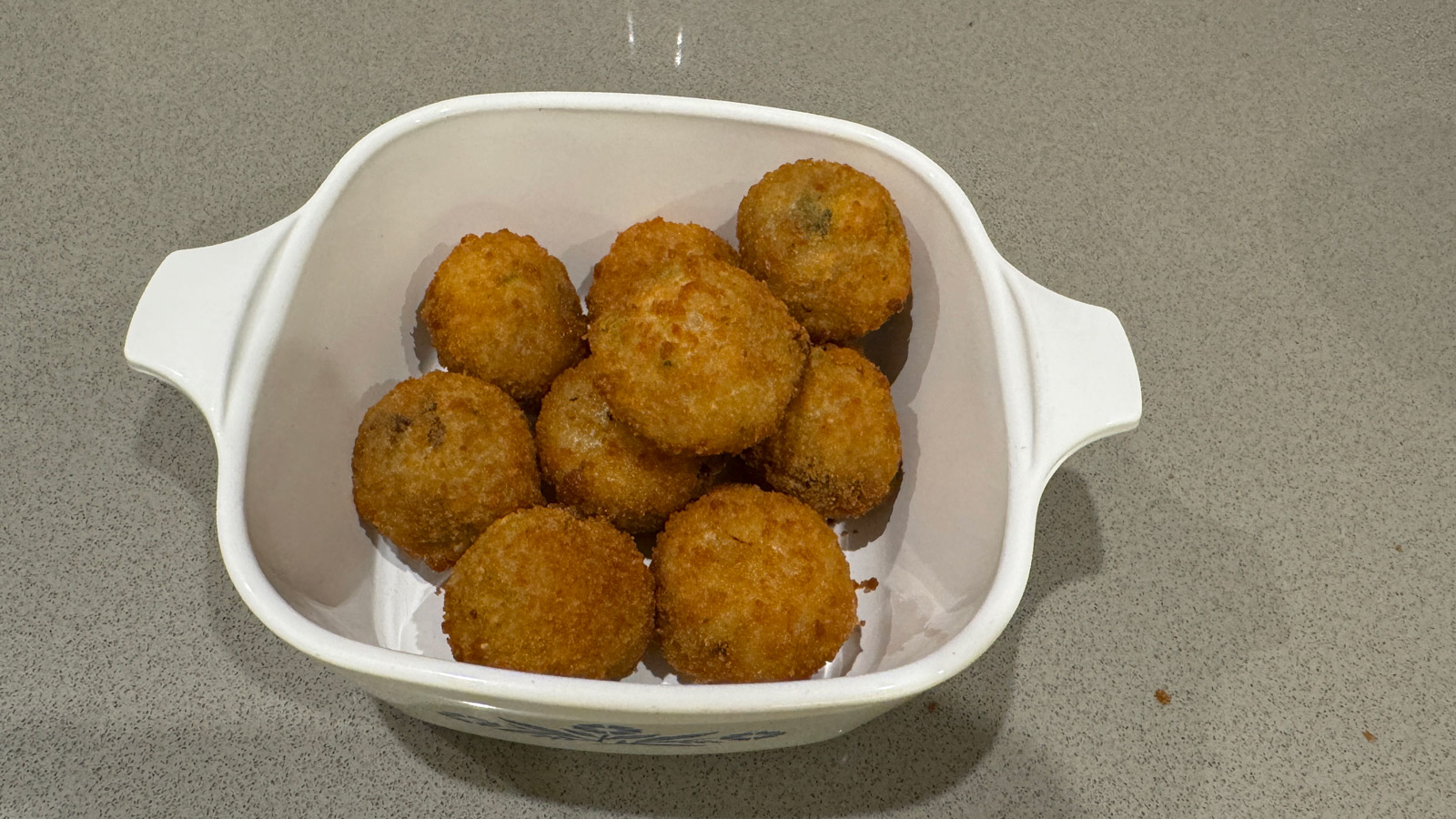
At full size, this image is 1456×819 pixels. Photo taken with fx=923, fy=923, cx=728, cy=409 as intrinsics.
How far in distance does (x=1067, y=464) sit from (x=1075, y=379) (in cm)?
40

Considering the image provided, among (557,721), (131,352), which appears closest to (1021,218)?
(557,721)

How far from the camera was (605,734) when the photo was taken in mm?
770

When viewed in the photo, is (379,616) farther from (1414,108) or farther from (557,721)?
(1414,108)

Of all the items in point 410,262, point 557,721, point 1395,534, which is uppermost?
point 410,262

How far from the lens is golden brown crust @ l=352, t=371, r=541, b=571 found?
0.87 meters

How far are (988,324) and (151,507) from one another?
965 millimetres

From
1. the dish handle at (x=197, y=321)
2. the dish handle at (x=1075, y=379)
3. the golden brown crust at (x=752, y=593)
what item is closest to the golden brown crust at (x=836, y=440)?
the golden brown crust at (x=752, y=593)

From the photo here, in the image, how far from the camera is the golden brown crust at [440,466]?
34.3 inches

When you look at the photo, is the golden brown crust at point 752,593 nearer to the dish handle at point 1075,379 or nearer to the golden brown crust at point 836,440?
the golden brown crust at point 836,440

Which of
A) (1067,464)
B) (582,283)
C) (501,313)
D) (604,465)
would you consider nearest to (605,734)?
(604,465)

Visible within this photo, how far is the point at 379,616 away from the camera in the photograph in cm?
96

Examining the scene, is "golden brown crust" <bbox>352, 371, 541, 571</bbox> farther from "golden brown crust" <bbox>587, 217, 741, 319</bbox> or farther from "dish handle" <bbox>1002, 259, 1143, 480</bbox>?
"dish handle" <bbox>1002, 259, 1143, 480</bbox>

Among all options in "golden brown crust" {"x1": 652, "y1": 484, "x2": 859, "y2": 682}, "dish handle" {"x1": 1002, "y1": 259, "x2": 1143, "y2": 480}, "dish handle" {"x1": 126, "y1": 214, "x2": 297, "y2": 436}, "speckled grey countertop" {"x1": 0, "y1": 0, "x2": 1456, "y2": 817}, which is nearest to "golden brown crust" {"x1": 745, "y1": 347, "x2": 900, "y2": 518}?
"golden brown crust" {"x1": 652, "y1": 484, "x2": 859, "y2": 682}

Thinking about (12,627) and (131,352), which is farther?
(12,627)
